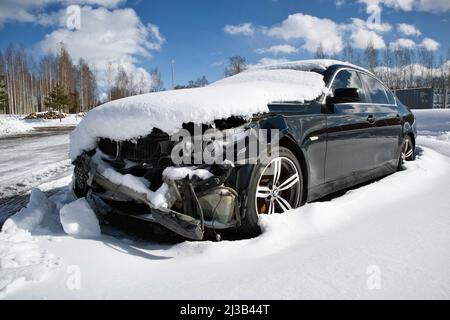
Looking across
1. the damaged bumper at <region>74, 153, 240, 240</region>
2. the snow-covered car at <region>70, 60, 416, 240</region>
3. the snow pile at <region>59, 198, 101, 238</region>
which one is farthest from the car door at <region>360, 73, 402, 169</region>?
the snow pile at <region>59, 198, 101, 238</region>

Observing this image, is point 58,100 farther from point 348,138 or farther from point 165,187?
point 165,187

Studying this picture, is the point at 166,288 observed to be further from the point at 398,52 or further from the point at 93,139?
the point at 398,52

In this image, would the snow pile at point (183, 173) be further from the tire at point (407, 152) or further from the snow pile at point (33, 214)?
the tire at point (407, 152)

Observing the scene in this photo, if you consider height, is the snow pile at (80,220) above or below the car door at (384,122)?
below

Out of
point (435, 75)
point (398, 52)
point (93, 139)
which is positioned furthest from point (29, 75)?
point (435, 75)

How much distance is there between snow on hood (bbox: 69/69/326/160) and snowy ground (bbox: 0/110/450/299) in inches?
29.9

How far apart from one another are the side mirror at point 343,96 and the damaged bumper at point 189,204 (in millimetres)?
1496

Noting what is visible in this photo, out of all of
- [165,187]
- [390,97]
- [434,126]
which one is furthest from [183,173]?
[434,126]

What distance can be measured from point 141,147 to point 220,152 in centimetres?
62

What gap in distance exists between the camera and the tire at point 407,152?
4.53m

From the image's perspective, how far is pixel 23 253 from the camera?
83.7 inches

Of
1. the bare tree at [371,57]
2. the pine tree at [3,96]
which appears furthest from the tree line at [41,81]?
the bare tree at [371,57]

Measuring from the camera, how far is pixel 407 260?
1.88 meters

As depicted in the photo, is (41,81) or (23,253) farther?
(41,81)
